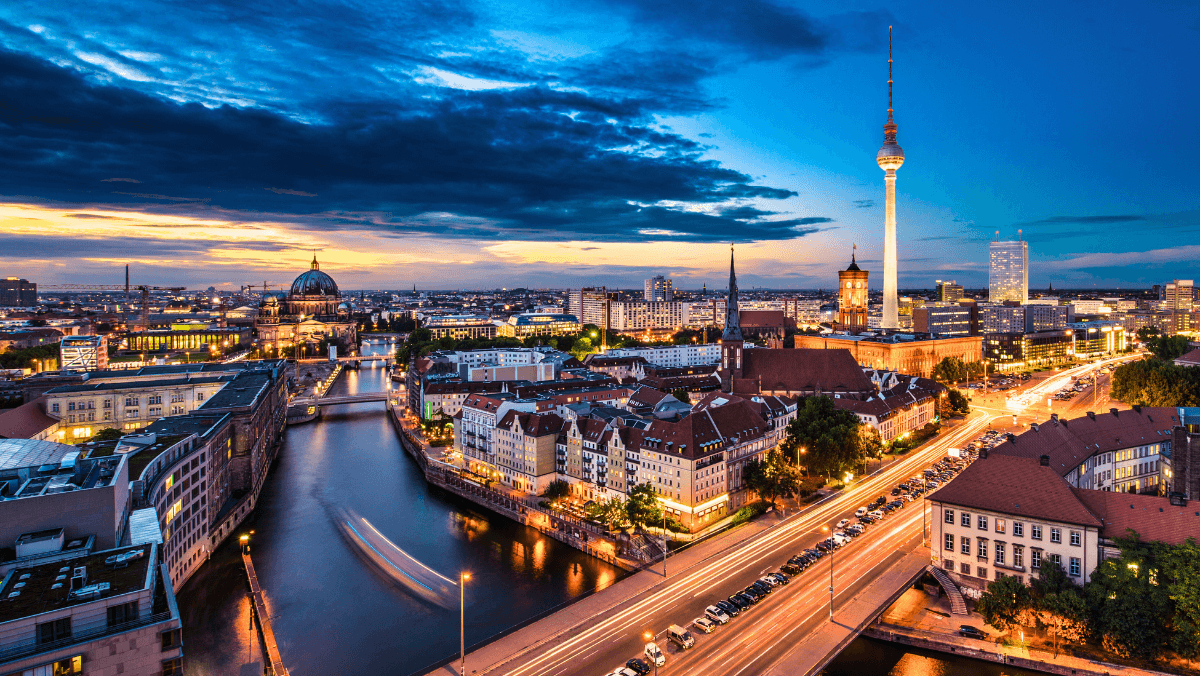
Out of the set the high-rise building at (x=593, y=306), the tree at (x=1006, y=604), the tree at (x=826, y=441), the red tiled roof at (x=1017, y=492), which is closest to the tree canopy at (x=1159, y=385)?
the tree at (x=826, y=441)

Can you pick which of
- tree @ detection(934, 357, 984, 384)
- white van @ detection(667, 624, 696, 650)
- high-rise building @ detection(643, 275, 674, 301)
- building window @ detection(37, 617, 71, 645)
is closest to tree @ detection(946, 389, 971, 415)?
tree @ detection(934, 357, 984, 384)

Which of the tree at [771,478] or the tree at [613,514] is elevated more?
the tree at [771,478]

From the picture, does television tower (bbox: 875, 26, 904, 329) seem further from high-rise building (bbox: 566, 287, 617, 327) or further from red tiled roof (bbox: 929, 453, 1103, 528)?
red tiled roof (bbox: 929, 453, 1103, 528)

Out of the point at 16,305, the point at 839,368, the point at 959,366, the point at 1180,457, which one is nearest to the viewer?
the point at 1180,457

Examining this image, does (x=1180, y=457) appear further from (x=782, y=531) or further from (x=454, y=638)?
(x=454, y=638)

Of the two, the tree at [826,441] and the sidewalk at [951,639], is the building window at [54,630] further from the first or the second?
the tree at [826,441]

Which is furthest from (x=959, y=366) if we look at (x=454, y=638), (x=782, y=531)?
(x=454, y=638)
